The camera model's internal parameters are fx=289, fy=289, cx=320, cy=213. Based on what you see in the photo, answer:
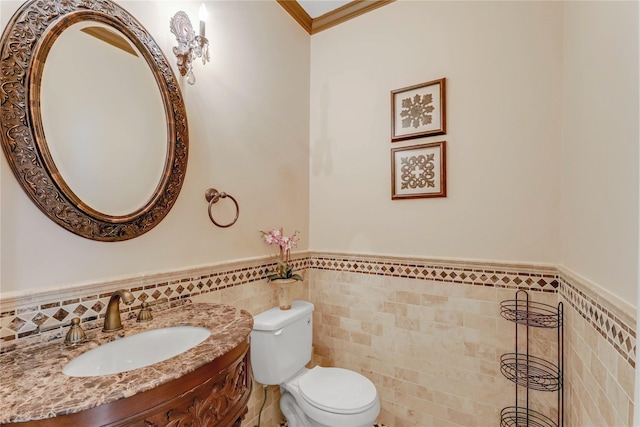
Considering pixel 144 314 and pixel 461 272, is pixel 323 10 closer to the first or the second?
pixel 461 272

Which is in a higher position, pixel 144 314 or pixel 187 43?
pixel 187 43

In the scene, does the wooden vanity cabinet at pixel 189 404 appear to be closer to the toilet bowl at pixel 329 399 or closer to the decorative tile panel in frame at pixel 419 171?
the toilet bowl at pixel 329 399

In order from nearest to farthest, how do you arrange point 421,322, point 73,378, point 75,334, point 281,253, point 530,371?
1. point 73,378
2. point 75,334
3. point 530,371
4. point 421,322
5. point 281,253

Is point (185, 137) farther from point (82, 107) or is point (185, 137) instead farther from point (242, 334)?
point (242, 334)

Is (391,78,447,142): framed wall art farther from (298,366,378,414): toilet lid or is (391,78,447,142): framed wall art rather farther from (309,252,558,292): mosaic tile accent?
(298,366,378,414): toilet lid

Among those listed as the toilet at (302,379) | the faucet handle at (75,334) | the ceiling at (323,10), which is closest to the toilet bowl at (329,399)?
the toilet at (302,379)

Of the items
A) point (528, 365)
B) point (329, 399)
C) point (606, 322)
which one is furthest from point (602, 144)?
point (329, 399)

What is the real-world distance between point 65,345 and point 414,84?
2.11m

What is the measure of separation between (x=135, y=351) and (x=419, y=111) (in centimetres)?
189

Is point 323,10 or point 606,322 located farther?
point 323,10

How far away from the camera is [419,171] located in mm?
1832

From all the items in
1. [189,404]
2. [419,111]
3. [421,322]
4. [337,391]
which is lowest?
[337,391]

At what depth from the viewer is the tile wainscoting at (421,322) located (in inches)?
36.4

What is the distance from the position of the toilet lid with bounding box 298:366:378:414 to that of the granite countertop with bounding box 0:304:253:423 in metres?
0.78
